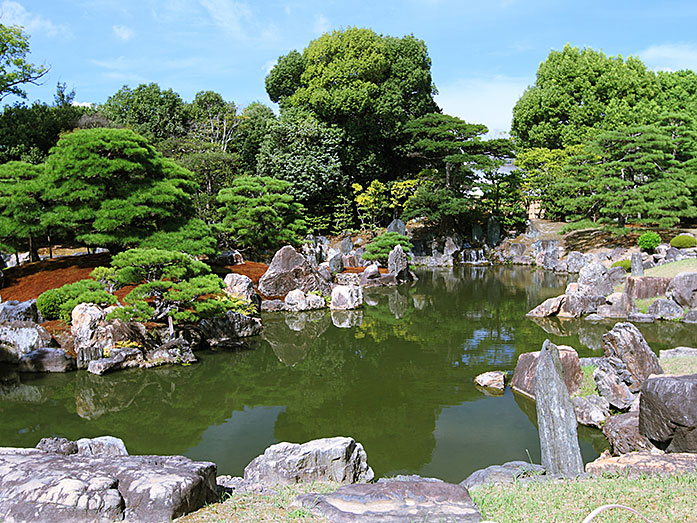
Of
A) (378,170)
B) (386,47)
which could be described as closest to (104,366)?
(378,170)

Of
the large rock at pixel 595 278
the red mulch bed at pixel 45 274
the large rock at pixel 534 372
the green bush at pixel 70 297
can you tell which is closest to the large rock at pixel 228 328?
the green bush at pixel 70 297

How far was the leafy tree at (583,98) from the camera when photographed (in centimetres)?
3086

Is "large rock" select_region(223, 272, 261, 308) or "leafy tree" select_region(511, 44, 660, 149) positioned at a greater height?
"leafy tree" select_region(511, 44, 660, 149)

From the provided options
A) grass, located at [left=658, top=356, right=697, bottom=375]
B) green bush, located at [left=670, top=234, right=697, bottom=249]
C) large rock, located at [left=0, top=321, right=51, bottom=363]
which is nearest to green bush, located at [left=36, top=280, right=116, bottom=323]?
large rock, located at [left=0, top=321, right=51, bottom=363]

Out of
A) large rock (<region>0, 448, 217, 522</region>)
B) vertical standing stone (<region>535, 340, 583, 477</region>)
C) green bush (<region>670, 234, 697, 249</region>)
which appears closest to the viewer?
large rock (<region>0, 448, 217, 522</region>)

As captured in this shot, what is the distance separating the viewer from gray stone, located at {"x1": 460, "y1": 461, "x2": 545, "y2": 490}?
4242 millimetres

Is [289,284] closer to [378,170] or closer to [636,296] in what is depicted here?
[636,296]

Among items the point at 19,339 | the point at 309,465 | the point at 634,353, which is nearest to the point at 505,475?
the point at 309,465

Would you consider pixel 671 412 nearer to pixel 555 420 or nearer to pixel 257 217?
pixel 555 420

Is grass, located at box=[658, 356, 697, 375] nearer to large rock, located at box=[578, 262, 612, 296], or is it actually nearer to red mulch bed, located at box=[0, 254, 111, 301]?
large rock, located at box=[578, 262, 612, 296]

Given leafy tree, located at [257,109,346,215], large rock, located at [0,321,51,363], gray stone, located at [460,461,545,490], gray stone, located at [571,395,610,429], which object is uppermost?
leafy tree, located at [257,109,346,215]

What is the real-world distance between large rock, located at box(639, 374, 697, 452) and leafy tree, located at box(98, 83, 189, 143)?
2772cm

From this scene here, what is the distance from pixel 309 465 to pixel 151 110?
28147 mm

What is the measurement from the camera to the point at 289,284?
16266 mm
